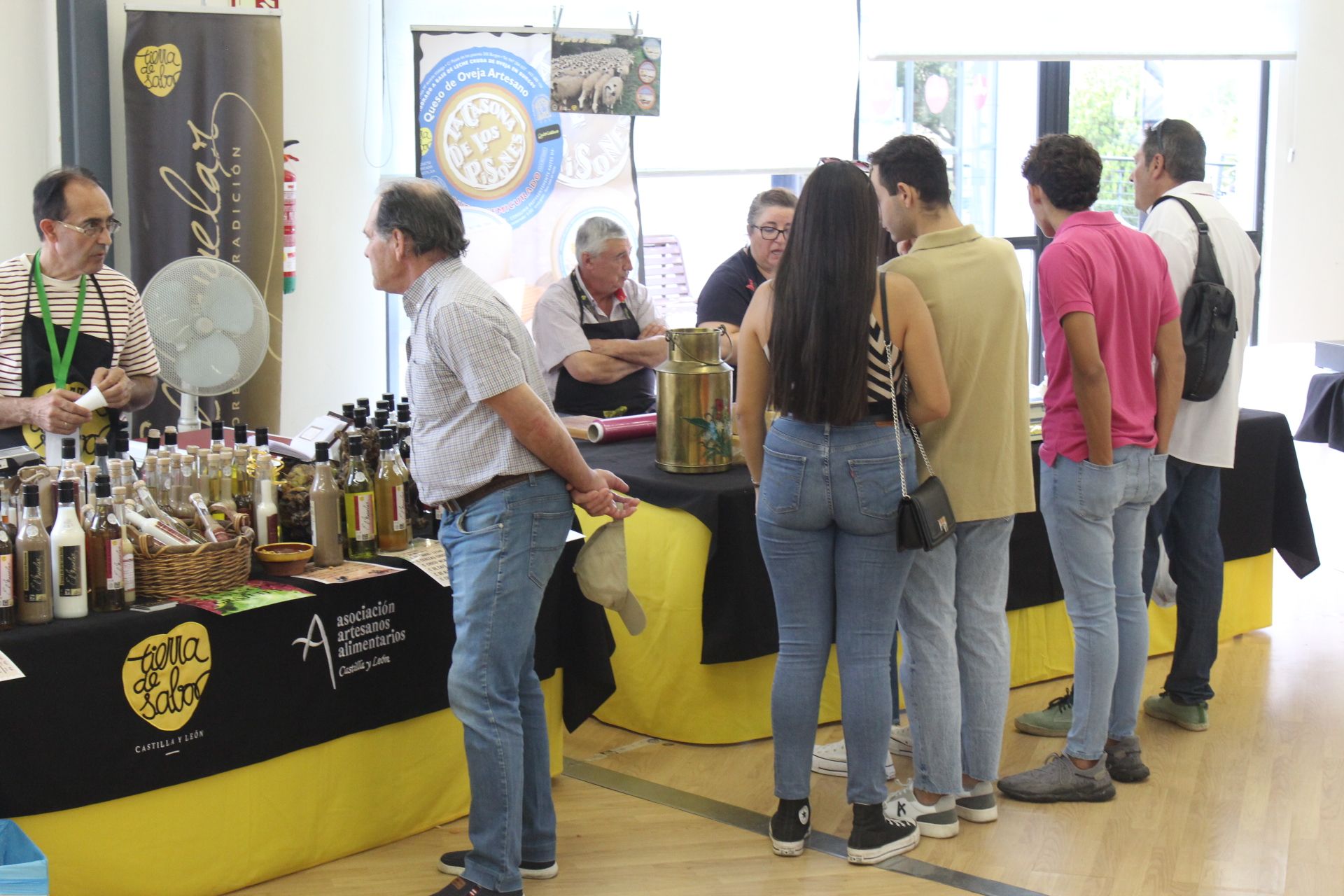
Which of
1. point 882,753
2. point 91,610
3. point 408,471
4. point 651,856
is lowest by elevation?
point 651,856

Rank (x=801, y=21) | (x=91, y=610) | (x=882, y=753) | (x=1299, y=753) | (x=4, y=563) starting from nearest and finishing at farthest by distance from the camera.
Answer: (x=4, y=563) → (x=91, y=610) → (x=882, y=753) → (x=1299, y=753) → (x=801, y=21)

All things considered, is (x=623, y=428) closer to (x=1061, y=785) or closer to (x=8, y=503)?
(x=1061, y=785)

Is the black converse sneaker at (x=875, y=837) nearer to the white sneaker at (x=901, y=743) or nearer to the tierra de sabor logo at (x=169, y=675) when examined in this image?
the white sneaker at (x=901, y=743)

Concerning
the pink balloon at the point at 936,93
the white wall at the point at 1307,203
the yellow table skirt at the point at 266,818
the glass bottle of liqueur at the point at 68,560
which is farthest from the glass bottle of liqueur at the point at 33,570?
the white wall at the point at 1307,203

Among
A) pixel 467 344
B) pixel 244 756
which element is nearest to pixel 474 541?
pixel 467 344

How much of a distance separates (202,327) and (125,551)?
849 mm

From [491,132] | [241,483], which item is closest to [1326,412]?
[491,132]

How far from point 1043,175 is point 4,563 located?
2155 mm

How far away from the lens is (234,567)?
7.99 ft

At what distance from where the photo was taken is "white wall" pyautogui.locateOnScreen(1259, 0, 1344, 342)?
696cm

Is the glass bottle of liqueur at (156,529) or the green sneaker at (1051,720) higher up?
the glass bottle of liqueur at (156,529)

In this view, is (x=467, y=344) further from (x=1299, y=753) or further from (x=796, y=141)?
(x=796, y=141)

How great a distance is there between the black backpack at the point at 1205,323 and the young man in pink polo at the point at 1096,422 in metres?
0.21

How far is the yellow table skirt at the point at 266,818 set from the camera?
2277 millimetres
